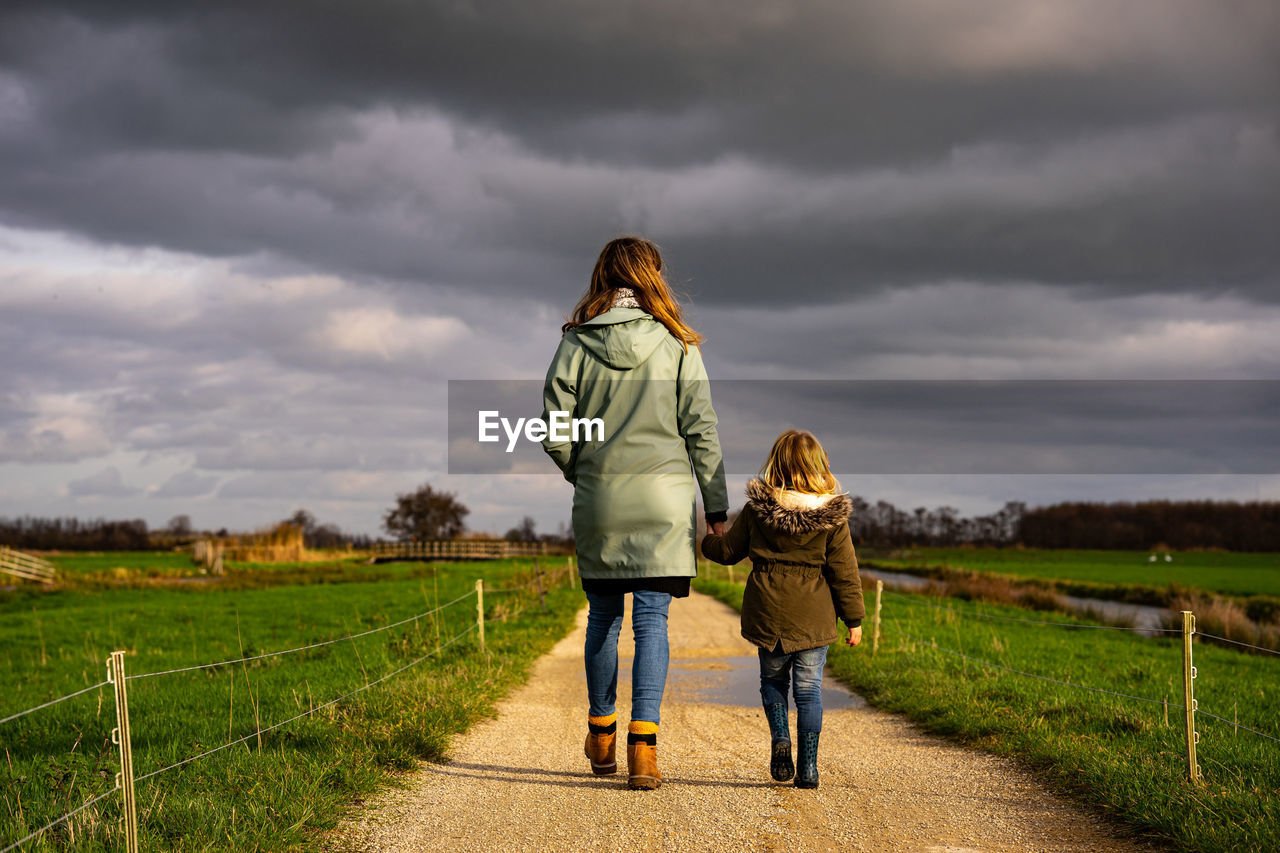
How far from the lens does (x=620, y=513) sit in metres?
4.55

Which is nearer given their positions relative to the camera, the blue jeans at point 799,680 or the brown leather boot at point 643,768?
the brown leather boot at point 643,768

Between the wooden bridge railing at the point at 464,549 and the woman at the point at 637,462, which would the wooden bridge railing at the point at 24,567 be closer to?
the wooden bridge railing at the point at 464,549

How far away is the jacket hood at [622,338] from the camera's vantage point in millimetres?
4660

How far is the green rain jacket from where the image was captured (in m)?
4.54

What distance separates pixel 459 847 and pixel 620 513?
1574 millimetres

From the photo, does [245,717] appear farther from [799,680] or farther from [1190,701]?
[1190,701]

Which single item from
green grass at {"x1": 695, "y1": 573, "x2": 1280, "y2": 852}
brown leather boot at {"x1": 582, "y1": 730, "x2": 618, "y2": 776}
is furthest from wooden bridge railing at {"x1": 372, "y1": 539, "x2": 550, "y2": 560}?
brown leather boot at {"x1": 582, "y1": 730, "x2": 618, "y2": 776}

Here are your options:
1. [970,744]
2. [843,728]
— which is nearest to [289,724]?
[843,728]

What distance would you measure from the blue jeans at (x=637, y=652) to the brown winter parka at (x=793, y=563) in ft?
1.52

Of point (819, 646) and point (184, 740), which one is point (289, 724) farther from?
point (819, 646)

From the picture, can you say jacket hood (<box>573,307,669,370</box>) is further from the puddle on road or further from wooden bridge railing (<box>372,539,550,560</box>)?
wooden bridge railing (<box>372,539,550,560</box>)

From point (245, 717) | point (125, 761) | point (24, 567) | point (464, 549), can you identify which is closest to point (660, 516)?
point (125, 761)

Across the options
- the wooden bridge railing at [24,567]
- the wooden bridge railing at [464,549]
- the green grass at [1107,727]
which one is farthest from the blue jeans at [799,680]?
the wooden bridge railing at [464,549]

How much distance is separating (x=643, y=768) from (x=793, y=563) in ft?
4.19
